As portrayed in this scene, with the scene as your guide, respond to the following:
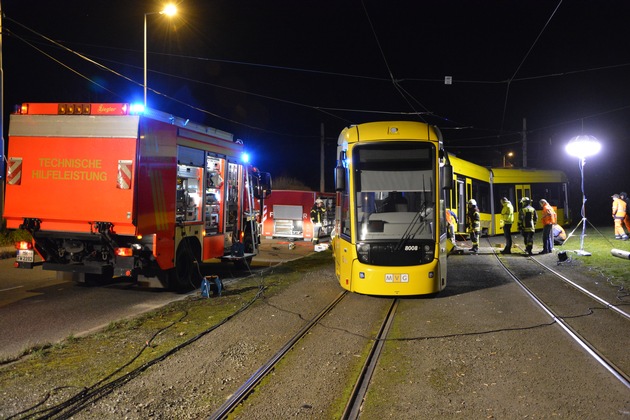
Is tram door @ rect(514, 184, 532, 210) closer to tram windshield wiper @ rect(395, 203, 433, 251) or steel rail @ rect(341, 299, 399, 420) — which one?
tram windshield wiper @ rect(395, 203, 433, 251)

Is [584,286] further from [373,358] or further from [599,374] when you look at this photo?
[373,358]

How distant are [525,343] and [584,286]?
4.99 metres

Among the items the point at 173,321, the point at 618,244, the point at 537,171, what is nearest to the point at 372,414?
the point at 173,321

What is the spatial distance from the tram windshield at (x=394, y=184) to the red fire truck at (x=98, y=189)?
3682 mm

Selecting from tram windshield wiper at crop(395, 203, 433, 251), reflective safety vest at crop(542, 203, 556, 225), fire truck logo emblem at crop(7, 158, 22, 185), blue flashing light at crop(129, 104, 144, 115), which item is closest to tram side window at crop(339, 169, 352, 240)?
tram windshield wiper at crop(395, 203, 433, 251)

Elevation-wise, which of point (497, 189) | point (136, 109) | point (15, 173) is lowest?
point (15, 173)

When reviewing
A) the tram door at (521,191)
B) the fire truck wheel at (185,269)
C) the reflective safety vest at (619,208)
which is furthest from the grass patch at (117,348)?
the tram door at (521,191)

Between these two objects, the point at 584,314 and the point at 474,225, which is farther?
the point at 474,225

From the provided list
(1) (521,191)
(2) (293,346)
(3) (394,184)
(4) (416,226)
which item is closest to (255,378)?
(2) (293,346)

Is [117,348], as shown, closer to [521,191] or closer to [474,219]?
[474,219]

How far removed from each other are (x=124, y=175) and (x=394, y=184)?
4.87 metres

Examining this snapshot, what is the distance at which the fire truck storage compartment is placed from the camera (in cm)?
2336

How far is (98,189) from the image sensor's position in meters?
8.98

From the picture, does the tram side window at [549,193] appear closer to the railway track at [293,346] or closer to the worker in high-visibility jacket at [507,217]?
the worker in high-visibility jacket at [507,217]
